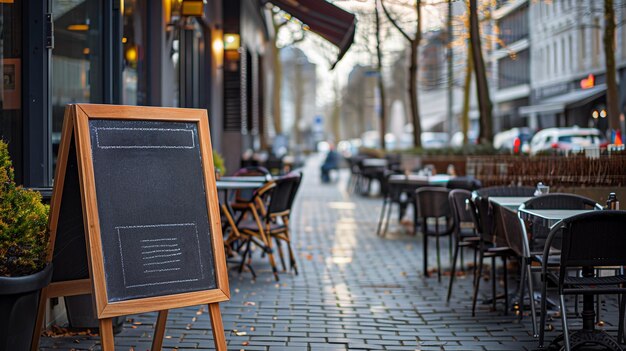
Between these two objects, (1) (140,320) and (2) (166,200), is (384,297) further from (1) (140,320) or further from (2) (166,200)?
(2) (166,200)

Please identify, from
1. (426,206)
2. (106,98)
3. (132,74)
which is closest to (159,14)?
(132,74)

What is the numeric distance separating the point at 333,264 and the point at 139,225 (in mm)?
6254

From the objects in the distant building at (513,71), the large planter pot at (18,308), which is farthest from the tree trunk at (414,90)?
the distant building at (513,71)

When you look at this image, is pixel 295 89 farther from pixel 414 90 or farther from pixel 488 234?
pixel 488 234

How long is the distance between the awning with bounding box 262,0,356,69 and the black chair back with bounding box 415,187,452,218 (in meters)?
2.35

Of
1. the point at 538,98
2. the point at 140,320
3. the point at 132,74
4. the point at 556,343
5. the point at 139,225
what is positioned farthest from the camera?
the point at 538,98

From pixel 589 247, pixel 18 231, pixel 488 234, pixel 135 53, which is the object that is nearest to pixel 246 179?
pixel 135 53

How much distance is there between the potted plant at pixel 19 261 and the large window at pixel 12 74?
64.9 inches

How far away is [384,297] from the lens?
860 cm

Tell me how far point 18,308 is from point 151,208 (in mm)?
827

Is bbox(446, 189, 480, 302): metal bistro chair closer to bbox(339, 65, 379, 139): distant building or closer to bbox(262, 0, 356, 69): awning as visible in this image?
bbox(262, 0, 356, 69): awning

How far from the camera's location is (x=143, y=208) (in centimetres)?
492

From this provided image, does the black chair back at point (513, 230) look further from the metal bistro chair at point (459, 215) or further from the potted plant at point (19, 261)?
the potted plant at point (19, 261)

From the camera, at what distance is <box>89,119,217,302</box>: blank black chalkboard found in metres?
4.76
